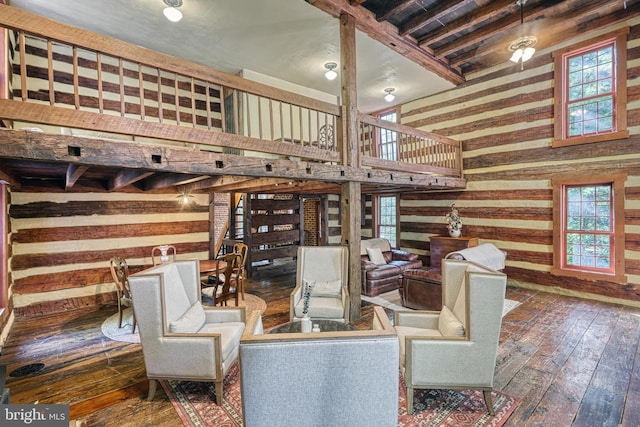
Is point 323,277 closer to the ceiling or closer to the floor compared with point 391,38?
closer to the floor

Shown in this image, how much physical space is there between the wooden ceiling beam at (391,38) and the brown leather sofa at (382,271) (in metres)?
3.78

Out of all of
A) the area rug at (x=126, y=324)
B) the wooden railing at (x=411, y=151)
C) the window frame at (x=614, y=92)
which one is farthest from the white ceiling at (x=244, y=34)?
the area rug at (x=126, y=324)

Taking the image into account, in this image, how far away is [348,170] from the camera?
397 cm

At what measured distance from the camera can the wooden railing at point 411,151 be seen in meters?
4.47

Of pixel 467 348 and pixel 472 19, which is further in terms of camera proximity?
pixel 472 19

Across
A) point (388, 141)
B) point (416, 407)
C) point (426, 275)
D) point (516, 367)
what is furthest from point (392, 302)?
point (388, 141)

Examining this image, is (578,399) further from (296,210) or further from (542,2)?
(296,210)

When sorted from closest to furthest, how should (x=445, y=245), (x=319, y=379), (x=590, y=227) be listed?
(x=319, y=379) → (x=590, y=227) → (x=445, y=245)

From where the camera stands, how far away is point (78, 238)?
490 centimetres

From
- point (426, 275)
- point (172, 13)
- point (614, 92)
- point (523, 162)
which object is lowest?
point (426, 275)

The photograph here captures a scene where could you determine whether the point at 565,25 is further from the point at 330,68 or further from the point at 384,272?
the point at 384,272

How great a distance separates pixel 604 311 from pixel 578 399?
117 inches

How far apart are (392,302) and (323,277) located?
1697 millimetres

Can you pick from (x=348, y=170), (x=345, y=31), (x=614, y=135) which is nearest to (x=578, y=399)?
(x=348, y=170)
